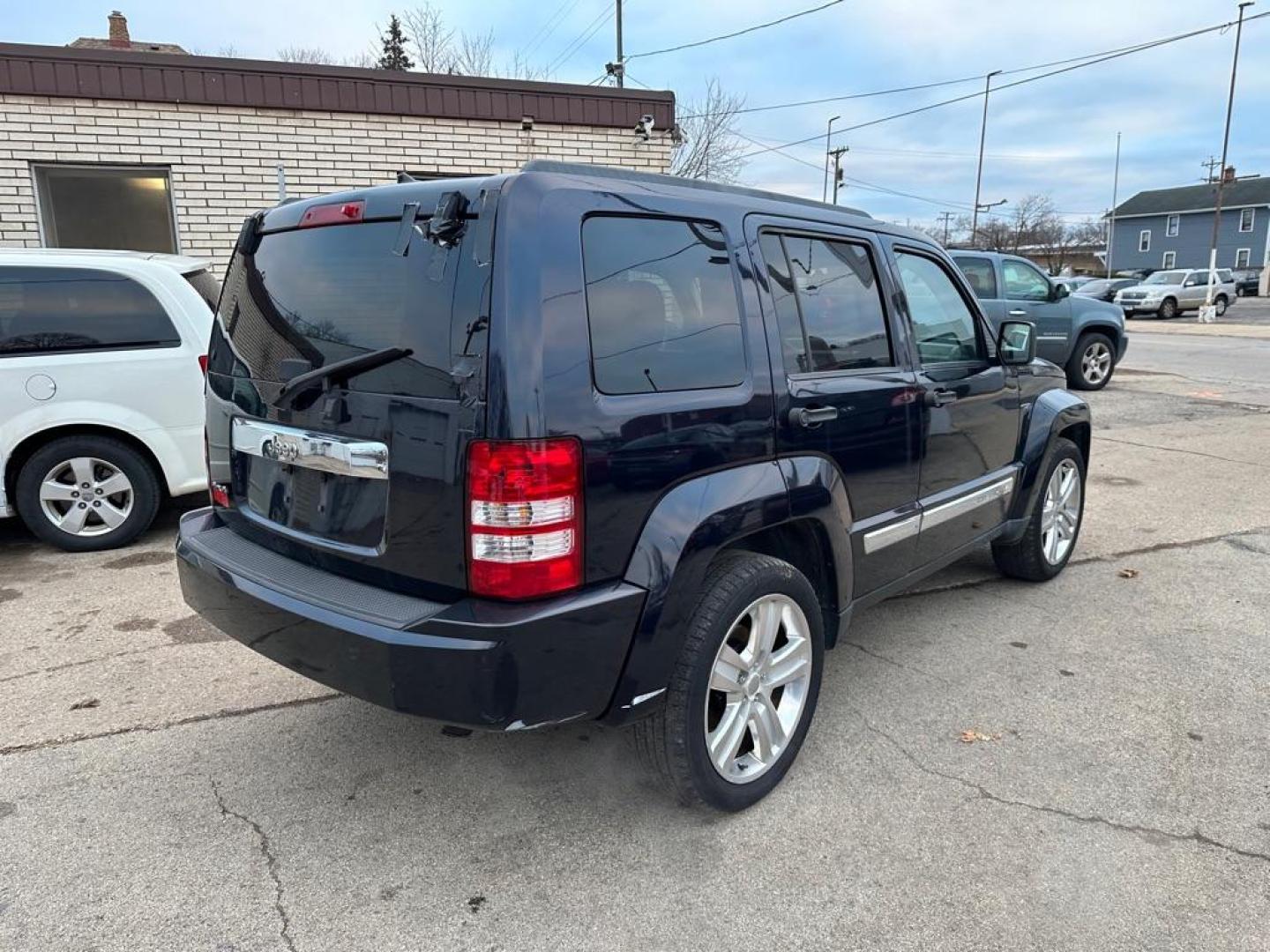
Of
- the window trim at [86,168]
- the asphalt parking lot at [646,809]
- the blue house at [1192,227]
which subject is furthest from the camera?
the blue house at [1192,227]

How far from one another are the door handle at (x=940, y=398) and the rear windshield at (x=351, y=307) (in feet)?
6.63

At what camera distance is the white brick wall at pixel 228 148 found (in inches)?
312

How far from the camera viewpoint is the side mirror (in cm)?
408

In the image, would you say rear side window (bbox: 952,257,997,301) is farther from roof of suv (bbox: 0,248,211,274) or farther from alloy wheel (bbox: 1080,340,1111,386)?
roof of suv (bbox: 0,248,211,274)

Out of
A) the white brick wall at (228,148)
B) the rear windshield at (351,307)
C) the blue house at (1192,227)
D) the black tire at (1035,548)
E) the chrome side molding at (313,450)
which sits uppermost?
the blue house at (1192,227)

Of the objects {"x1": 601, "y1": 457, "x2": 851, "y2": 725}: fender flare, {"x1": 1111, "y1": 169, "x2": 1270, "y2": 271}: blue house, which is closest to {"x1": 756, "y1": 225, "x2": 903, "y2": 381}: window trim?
{"x1": 601, "y1": 457, "x2": 851, "y2": 725}: fender flare

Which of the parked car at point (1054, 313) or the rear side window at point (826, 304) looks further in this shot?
the parked car at point (1054, 313)

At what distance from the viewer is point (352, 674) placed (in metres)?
2.26

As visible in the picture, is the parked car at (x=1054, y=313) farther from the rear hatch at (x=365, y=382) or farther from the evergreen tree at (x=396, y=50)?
the evergreen tree at (x=396, y=50)

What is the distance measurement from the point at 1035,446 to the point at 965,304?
86cm

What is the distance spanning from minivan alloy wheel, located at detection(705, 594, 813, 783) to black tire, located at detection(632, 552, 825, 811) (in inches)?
1.4

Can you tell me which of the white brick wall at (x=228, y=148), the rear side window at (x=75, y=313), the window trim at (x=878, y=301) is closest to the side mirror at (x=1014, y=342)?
the window trim at (x=878, y=301)

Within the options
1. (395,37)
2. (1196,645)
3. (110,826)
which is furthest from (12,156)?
(395,37)

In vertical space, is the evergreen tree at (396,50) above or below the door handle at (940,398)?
above
